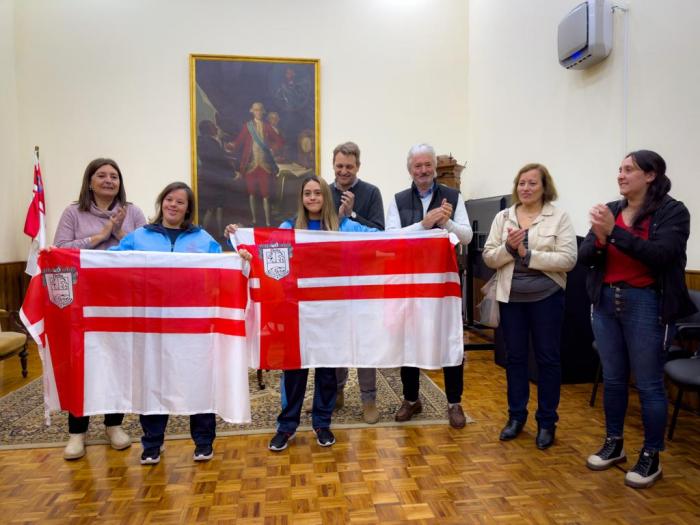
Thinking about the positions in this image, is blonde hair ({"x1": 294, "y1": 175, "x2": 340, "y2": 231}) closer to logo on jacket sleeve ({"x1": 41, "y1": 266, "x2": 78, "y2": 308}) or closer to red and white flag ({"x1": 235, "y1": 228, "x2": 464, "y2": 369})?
red and white flag ({"x1": 235, "y1": 228, "x2": 464, "y2": 369})

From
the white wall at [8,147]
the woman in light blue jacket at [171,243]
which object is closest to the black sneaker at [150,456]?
the woman in light blue jacket at [171,243]

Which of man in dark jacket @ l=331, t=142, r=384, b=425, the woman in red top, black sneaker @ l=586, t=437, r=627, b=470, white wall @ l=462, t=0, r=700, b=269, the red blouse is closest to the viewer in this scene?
the woman in red top

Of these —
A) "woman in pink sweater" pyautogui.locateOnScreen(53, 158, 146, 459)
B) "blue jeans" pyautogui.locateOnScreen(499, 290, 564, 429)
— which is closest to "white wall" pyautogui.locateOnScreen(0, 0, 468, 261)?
"woman in pink sweater" pyautogui.locateOnScreen(53, 158, 146, 459)

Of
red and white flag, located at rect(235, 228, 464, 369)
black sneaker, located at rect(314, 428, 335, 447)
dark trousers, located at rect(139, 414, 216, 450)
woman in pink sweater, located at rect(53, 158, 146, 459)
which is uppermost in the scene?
woman in pink sweater, located at rect(53, 158, 146, 459)

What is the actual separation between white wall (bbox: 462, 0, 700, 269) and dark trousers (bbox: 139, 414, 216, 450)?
A: 319cm

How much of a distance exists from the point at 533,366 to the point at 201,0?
583 cm

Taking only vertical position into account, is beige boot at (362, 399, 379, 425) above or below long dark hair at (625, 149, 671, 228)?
below

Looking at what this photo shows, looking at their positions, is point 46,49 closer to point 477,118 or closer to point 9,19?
point 9,19

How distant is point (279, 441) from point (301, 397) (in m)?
0.26

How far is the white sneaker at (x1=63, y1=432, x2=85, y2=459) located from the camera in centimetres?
273

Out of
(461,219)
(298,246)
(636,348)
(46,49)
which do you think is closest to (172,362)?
(298,246)

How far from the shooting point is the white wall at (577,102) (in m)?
3.47

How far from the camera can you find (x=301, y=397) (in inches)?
111

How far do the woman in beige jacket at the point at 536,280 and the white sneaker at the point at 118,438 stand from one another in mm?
2072
